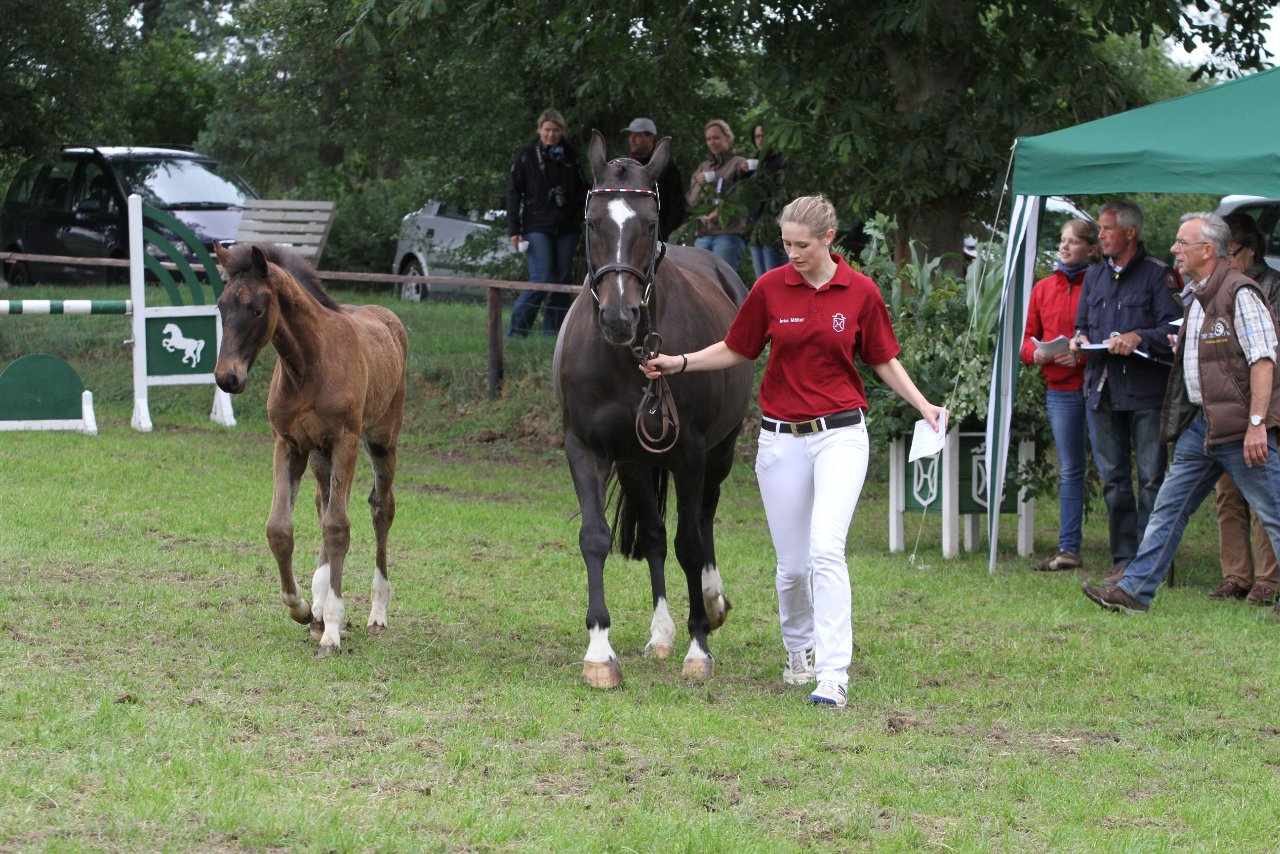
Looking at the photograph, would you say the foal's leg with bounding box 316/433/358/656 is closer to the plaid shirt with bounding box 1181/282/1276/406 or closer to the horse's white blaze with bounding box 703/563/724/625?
the horse's white blaze with bounding box 703/563/724/625

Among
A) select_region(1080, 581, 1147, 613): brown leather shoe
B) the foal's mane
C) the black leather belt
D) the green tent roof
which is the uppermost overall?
the green tent roof

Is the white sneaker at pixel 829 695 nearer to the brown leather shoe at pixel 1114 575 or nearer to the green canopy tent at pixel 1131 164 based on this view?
the brown leather shoe at pixel 1114 575

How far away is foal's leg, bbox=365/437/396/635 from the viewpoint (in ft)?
24.9

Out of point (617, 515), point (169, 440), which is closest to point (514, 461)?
point (169, 440)

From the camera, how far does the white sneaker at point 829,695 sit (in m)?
6.21

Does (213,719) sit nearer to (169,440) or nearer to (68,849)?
(68,849)

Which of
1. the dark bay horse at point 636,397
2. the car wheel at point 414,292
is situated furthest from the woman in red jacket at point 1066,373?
the car wheel at point 414,292

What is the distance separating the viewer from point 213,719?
5543 mm

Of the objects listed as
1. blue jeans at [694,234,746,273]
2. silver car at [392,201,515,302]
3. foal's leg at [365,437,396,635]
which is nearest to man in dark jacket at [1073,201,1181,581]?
foal's leg at [365,437,396,635]

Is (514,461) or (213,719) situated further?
(514,461)

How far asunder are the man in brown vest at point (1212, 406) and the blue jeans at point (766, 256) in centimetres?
573

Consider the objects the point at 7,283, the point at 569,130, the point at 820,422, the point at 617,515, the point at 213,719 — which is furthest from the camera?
the point at 7,283

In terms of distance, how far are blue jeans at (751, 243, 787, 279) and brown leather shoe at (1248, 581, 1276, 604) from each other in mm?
6030

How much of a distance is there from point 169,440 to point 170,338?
1.20 m
